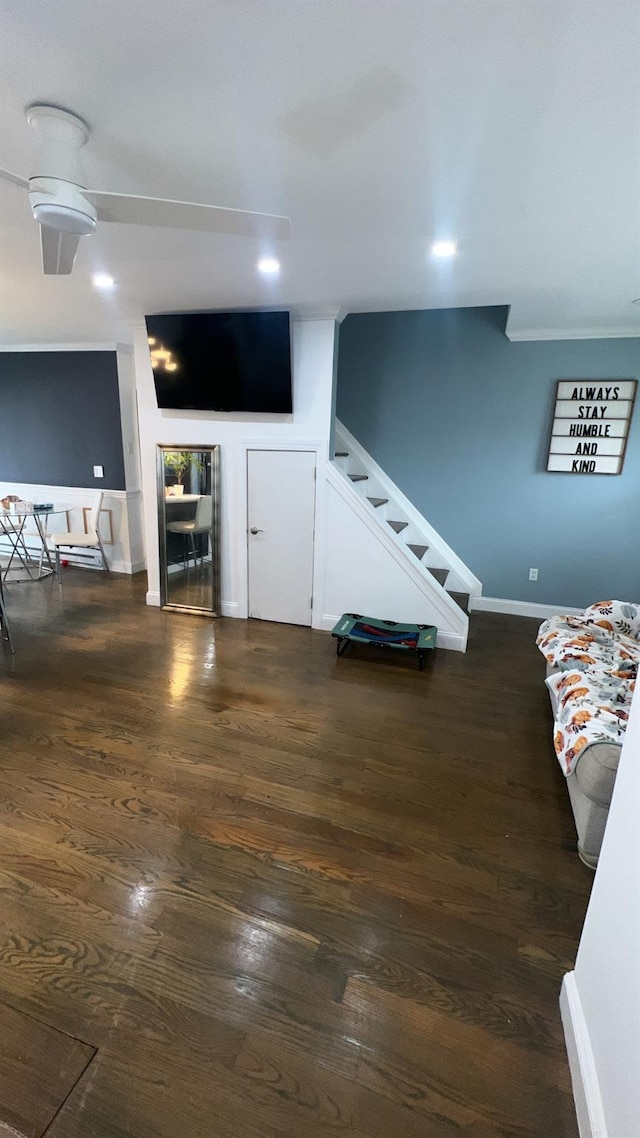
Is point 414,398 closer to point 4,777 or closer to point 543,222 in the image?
point 543,222

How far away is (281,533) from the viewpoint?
13.6 ft

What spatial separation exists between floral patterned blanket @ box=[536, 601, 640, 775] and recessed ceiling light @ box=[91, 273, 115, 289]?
359 cm

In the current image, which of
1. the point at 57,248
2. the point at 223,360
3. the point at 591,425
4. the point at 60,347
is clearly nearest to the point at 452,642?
the point at 591,425

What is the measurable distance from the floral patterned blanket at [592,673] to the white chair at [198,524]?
2.92 metres

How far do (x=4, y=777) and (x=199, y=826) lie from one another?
105cm

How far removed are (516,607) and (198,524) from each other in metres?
3.17

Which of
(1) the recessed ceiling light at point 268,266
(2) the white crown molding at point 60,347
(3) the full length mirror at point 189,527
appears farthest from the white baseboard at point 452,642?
(2) the white crown molding at point 60,347

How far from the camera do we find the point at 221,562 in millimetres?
4430

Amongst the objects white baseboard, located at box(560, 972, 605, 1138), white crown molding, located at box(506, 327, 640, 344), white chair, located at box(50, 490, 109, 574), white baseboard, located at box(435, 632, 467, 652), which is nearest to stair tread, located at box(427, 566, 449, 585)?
white baseboard, located at box(435, 632, 467, 652)

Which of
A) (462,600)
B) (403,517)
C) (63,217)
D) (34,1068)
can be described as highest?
(63,217)

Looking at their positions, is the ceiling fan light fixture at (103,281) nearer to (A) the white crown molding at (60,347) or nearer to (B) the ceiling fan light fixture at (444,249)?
(B) the ceiling fan light fixture at (444,249)

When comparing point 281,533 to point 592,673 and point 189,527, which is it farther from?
point 592,673

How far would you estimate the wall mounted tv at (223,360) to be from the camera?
143 inches

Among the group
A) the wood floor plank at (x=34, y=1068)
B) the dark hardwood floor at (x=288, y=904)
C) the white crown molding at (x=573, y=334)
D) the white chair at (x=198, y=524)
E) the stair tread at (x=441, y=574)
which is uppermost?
the white crown molding at (x=573, y=334)
